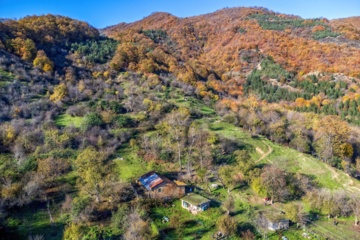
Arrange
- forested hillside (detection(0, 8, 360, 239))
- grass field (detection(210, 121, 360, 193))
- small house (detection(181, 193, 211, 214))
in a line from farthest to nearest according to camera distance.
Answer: grass field (detection(210, 121, 360, 193)) < small house (detection(181, 193, 211, 214)) < forested hillside (detection(0, 8, 360, 239))

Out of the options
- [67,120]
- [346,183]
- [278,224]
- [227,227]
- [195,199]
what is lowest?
[346,183]

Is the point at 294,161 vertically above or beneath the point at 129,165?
beneath

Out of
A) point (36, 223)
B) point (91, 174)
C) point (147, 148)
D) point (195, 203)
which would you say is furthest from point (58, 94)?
point (195, 203)

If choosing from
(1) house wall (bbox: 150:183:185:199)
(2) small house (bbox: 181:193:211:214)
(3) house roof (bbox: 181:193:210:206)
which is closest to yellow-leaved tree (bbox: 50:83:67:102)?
(1) house wall (bbox: 150:183:185:199)

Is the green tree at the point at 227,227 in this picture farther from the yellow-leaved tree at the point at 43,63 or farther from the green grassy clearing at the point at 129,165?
the yellow-leaved tree at the point at 43,63

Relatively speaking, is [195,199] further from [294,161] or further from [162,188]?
[294,161]

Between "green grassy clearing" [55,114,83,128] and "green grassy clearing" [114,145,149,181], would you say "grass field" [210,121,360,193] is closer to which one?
"green grassy clearing" [114,145,149,181]

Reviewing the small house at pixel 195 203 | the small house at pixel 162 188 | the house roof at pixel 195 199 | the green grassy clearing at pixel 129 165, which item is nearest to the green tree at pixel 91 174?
the green grassy clearing at pixel 129 165
